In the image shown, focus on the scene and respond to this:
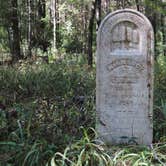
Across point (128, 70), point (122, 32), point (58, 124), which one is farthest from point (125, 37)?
point (58, 124)

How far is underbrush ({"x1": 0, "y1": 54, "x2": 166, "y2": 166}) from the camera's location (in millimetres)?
5094

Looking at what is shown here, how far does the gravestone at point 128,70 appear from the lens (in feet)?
19.4

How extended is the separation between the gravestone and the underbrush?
38 centimetres

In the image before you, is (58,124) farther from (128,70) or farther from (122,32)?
(122,32)

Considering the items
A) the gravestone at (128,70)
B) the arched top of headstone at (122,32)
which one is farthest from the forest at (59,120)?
the arched top of headstone at (122,32)

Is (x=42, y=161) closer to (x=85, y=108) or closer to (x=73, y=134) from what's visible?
(x=73, y=134)

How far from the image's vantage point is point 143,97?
5965mm

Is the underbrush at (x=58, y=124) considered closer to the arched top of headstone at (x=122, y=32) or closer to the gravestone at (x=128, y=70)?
the gravestone at (x=128, y=70)

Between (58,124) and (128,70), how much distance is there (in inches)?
52.3

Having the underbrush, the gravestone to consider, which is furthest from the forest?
the gravestone

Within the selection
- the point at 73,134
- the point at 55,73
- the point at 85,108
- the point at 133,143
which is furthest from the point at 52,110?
the point at 55,73

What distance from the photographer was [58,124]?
6332 mm

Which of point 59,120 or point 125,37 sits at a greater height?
point 125,37

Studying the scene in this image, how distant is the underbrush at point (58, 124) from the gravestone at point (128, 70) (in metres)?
0.38
